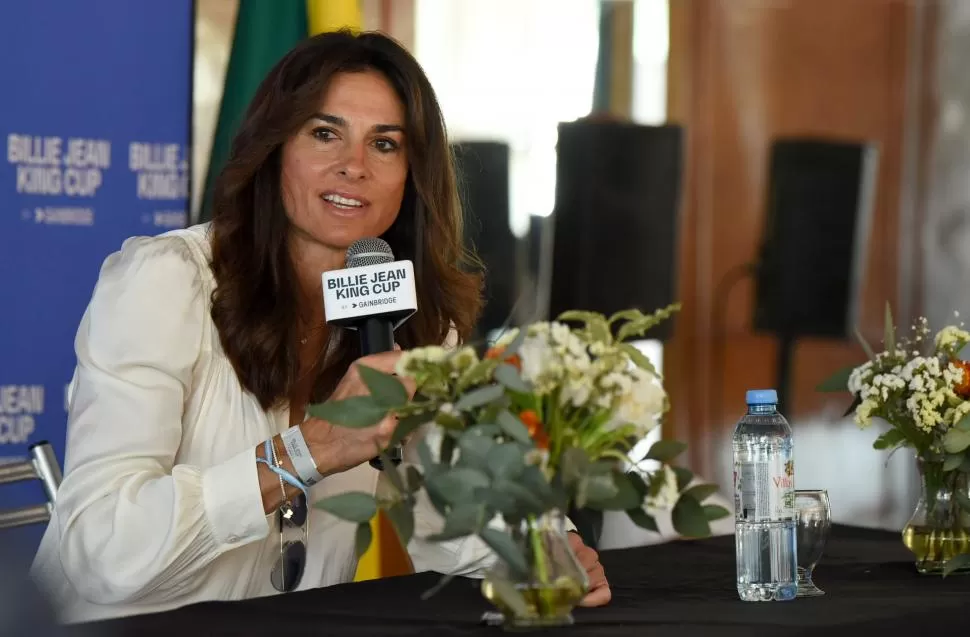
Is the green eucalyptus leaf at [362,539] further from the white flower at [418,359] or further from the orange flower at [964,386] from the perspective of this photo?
the orange flower at [964,386]

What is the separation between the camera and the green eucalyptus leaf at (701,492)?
4.90ft

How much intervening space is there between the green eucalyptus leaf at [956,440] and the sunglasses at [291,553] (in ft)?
3.34

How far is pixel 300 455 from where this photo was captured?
1.84 meters

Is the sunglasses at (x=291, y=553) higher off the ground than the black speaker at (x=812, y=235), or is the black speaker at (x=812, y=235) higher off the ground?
the black speaker at (x=812, y=235)

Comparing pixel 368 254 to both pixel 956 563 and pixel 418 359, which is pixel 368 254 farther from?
pixel 956 563

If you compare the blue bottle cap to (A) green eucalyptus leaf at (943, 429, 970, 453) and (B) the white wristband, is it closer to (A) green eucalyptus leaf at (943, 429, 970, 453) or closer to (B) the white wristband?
(A) green eucalyptus leaf at (943, 429, 970, 453)

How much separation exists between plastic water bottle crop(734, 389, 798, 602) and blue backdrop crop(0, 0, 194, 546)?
2027mm

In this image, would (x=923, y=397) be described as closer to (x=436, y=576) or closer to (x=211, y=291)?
(x=436, y=576)

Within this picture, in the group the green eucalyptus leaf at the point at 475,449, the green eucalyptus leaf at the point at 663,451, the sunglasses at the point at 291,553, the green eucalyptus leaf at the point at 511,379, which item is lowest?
the sunglasses at the point at 291,553

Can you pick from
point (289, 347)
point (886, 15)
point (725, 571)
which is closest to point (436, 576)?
point (725, 571)

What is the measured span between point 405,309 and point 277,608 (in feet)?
1.50

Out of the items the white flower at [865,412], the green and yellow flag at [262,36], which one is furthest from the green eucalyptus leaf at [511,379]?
the green and yellow flag at [262,36]

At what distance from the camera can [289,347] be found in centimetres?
229

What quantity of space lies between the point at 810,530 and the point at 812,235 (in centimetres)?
458
